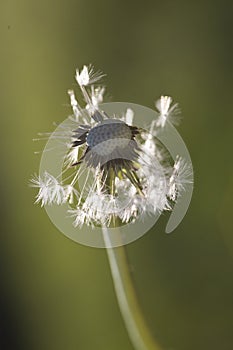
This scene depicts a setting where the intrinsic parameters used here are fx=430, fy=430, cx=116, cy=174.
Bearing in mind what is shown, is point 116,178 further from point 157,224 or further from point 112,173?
point 157,224

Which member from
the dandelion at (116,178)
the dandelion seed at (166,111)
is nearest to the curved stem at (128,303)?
the dandelion at (116,178)

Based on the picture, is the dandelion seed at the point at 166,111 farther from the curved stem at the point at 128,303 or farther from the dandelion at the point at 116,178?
the curved stem at the point at 128,303

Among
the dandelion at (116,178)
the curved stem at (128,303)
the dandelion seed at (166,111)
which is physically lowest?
the curved stem at (128,303)

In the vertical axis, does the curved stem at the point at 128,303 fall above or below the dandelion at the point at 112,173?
below

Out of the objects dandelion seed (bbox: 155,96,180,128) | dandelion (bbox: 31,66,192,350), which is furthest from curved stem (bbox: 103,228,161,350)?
dandelion seed (bbox: 155,96,180,128)

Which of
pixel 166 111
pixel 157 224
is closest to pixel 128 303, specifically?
pixel 157 224
